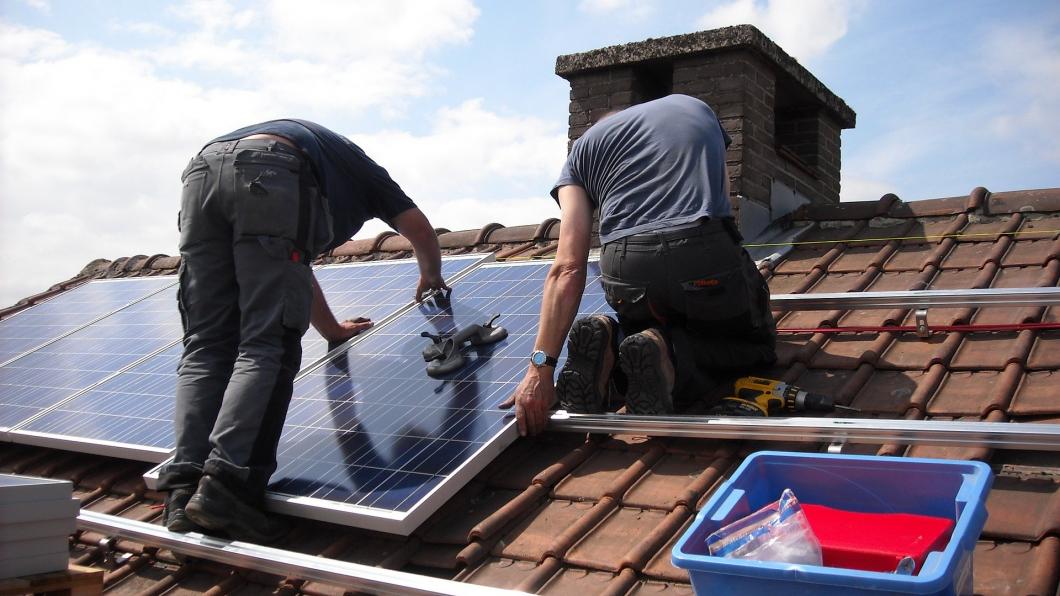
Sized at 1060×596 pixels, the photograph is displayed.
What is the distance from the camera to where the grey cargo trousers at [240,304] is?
361cm

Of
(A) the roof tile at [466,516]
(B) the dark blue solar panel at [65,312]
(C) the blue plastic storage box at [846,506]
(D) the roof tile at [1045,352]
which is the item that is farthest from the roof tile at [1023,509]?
(B) the dark blue solar panel at [65,312]

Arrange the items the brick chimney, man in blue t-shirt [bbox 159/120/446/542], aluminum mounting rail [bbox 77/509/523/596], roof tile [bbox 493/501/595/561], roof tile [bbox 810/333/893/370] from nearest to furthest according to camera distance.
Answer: aluminum mounting rail [bbox 77/509/523/596]
roof tile [bbox 493/501/595/561]
man in blue t-shirt [bbox 159/120/446/542]
roof tile [bbox 810/333/893/370]
the brick chimney

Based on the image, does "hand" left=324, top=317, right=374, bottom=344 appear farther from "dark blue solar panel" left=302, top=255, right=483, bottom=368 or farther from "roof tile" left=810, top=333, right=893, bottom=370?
"roof tile" left=810, top=333, right=893, bottom=370

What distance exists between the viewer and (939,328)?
13.1 ft

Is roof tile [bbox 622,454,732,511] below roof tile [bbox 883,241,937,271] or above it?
below

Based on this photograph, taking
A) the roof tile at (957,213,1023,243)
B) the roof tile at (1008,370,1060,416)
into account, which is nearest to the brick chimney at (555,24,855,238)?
the roof tile at (957,213,1023,243)

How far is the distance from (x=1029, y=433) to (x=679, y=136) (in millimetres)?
1846

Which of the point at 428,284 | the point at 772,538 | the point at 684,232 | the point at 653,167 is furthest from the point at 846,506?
the point at 428,284

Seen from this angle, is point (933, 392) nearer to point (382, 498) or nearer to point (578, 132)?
point (382, 498)

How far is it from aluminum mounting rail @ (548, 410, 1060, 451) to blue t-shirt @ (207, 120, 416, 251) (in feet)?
5.25

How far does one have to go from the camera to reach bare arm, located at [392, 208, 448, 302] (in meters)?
4.82

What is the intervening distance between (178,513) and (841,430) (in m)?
2.43

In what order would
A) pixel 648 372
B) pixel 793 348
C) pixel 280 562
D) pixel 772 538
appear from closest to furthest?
pixel 772 538, pixel 280 562, pixel 648 372, pixel 793 348

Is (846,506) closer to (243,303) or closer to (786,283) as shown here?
(243,303)
